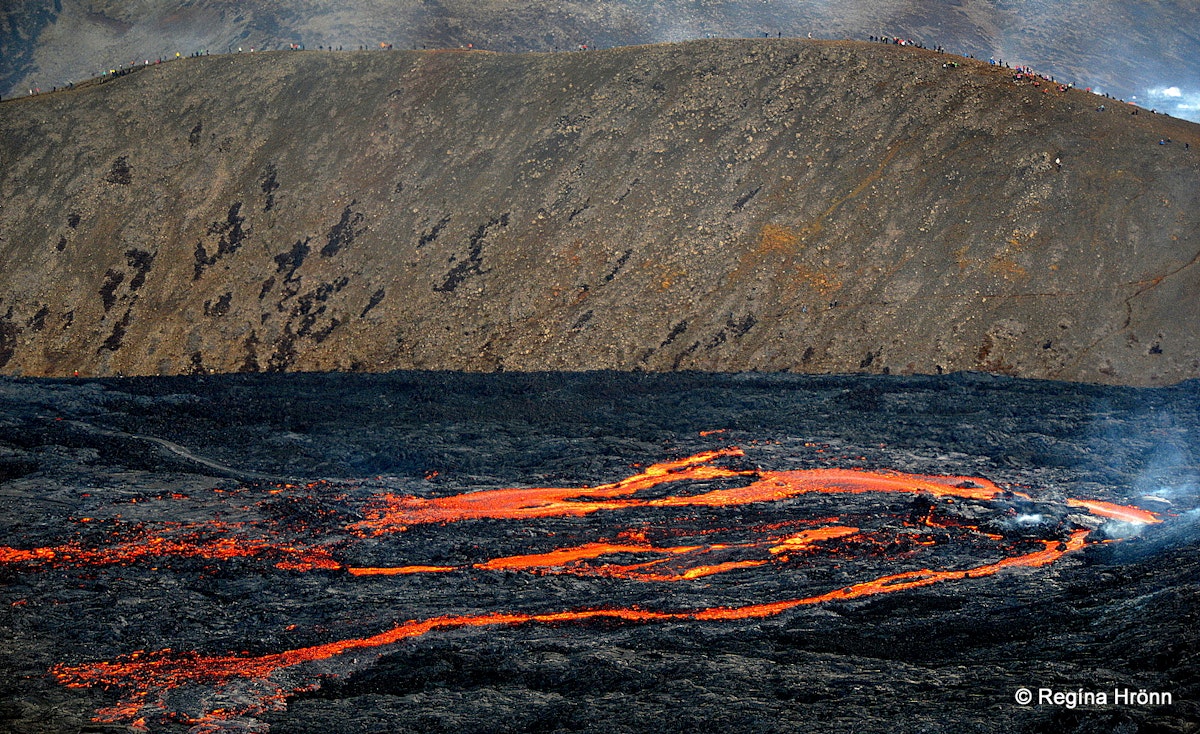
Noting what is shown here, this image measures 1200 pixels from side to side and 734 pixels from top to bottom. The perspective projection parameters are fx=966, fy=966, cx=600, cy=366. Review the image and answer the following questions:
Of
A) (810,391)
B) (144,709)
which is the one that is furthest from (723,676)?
(810,391)

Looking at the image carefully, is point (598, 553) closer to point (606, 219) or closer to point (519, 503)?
point (519, 503)

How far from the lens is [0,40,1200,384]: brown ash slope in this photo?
4203 centimetres

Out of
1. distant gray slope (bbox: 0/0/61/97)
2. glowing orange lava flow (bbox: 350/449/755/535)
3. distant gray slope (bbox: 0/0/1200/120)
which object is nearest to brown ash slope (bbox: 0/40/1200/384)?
glowing orange lava flow (bbox: 350/449/755/535)

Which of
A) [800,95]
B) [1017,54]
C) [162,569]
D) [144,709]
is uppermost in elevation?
[1017,54]

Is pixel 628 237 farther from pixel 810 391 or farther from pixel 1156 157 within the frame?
pixel 1156 157

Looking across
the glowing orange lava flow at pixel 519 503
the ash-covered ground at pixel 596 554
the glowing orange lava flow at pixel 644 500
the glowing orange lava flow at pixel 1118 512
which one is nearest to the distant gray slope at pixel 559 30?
the ash-covered ground at pixel 596 554

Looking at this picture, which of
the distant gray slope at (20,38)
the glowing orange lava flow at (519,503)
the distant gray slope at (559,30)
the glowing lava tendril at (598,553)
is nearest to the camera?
the glowing lava tendril at (598,553)

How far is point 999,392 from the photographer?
37594 millimetres

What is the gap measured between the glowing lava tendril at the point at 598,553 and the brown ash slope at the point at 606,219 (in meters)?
10.1

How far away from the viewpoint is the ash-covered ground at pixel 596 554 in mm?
19484

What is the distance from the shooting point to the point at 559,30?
87.8 meters

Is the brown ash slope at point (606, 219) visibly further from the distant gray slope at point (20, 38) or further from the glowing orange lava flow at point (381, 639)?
the distant gray slope at point (20, 38)

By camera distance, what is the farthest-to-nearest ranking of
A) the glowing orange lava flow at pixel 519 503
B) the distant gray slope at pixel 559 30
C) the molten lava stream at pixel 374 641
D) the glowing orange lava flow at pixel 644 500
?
the distant gray slope at pixel 559 30 → the glowing orange lava flow at pixel 644 500 → the glowing orange lava flow at pixel 519 503 → the molten lava stream at pixel 374 641

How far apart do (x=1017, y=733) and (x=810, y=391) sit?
22.3 meters
